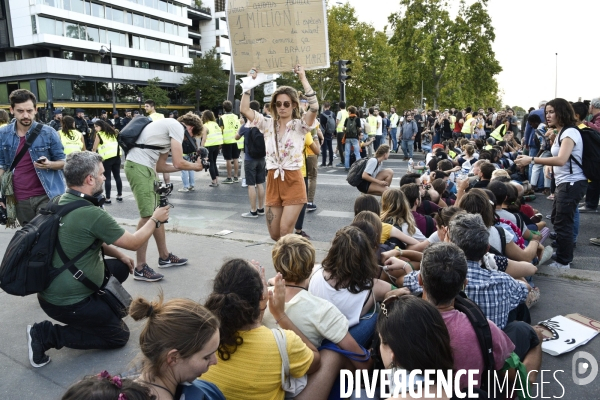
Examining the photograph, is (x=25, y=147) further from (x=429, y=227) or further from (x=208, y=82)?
(x=208, y=82)

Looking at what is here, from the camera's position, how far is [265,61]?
4809 mm

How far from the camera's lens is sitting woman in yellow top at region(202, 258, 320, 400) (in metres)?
2.23

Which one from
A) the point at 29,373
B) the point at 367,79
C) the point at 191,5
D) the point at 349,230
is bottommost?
the point at 29,373

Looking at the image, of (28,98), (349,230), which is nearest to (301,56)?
(349,230)

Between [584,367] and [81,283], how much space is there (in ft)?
11.6

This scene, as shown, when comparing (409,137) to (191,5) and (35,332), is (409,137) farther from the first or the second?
(191,5)

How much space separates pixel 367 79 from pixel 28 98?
5266cm

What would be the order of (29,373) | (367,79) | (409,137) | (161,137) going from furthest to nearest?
(367,79)
(409,137)
(161,137)
(29,373)

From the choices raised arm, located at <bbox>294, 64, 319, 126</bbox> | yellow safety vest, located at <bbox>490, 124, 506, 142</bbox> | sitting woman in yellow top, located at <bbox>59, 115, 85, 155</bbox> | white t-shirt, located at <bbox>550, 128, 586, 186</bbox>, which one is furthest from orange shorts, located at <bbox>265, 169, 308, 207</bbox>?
yellow safety vest, located at <bbox>490, 124, 506, 142</bbox>

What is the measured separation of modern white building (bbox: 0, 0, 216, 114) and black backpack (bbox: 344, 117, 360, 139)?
39224 mm

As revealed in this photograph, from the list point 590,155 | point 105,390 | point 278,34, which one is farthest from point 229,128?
point 105,390

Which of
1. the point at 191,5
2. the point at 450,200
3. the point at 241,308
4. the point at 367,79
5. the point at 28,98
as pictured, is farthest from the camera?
the point at 191,5

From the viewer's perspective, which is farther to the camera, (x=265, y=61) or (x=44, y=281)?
(x=265, y=61)

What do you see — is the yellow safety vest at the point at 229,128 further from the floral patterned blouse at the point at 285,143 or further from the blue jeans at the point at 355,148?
the floral patterned blouse at the point at 285,143
